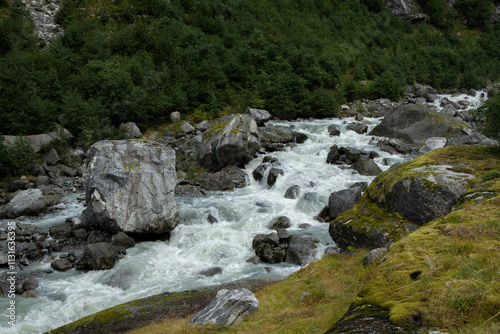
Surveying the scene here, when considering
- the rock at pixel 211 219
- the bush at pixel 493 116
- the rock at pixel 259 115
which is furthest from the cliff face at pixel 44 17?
the bush at pixel 493 116

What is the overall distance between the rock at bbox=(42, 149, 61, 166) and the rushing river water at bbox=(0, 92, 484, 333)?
16.3 feet

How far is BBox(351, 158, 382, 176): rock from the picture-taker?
748 inches

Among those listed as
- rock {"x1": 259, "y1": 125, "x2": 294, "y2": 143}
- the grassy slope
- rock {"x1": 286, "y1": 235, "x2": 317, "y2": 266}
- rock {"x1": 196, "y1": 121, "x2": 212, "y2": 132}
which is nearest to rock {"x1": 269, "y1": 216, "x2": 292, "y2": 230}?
rock {"x1": 286, "y1": 235, "x2": 317, "y2": 266}

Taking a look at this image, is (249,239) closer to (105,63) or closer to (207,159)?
(207,159)

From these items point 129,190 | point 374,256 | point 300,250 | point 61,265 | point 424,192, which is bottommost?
point 61,265

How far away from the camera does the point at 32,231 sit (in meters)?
13.5

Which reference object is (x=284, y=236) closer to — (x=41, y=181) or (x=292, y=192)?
(x=292, y=192)

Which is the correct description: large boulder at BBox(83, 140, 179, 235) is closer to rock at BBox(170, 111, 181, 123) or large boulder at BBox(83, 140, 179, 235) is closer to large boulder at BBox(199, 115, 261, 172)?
large boulder at BBox(199, 115, 261, 172)

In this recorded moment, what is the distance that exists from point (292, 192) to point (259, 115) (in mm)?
11536

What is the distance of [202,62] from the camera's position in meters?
30.1

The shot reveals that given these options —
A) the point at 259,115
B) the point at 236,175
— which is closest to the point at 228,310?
the point at 236,175

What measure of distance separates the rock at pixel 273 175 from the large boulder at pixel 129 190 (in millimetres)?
6464

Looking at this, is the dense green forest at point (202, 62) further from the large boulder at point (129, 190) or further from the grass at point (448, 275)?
the grass at point (448, 275)

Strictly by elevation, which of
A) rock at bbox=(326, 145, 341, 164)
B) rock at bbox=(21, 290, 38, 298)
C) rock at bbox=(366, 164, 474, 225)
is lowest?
rock at bbox=(21, 290, 38, 298)
